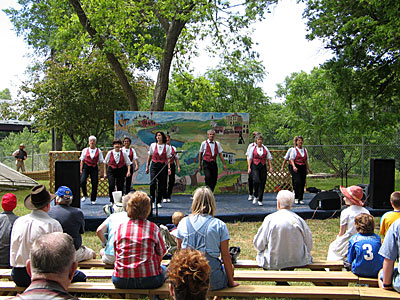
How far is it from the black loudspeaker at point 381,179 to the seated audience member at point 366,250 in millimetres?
5724

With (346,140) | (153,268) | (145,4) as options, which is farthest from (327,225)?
(346,140)

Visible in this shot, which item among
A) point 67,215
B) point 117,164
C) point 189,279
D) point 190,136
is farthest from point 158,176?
point 189,279

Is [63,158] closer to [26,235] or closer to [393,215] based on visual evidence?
[26,235]

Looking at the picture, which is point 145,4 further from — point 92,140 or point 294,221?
point 294,221

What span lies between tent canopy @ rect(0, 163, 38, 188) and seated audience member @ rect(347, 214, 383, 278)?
13.5 m

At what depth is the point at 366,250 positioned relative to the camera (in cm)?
416

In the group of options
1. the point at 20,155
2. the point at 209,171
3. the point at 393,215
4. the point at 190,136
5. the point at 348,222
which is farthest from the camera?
the point at 20,155

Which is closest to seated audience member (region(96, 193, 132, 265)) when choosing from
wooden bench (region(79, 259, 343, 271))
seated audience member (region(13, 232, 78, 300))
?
wooden bench (region(79, 259, 343, 271))

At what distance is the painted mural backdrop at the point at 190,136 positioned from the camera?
12.1 meters

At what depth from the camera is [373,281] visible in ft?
13.6

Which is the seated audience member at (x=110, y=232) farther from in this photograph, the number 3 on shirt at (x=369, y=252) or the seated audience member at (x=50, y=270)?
the seated audience member at (x=50, y=270)

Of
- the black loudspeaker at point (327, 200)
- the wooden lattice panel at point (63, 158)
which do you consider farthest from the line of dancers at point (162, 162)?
the wooden lattice panel at point (63, 158)

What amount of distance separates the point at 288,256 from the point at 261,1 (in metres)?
12.6

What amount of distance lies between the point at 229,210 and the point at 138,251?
6226mm
